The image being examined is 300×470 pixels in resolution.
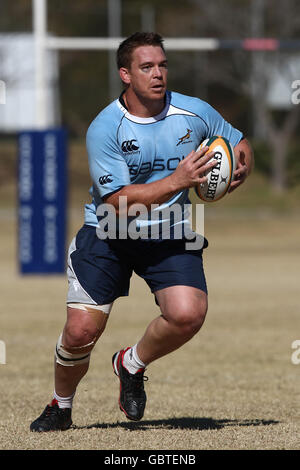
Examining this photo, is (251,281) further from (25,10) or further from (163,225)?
(25,10)

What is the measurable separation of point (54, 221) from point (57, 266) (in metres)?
0.74

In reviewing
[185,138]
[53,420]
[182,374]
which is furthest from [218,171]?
[182,374]

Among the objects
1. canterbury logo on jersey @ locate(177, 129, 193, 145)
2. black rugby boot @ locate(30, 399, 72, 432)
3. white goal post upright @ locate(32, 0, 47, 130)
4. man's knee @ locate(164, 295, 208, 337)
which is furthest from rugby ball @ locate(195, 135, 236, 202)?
white goal post upright @ locate(32, 0, 47, 130)

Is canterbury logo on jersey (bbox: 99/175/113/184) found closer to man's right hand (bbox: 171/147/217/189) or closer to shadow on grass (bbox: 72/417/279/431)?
man's right hand (bbox: 171/147/217/189)

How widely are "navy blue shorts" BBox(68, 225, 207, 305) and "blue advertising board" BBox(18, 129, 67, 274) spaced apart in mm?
10974

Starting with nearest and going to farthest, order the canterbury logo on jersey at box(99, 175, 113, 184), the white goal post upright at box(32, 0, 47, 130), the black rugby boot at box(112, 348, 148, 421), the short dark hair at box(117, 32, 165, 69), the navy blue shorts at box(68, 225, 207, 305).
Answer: the canterbury logo on jersey at box(99, 175, 113, 184) < the short dark hair at box(117, 32, 165, 69) < the navy blue shorts at box(68, 225, 207, 305) < the black rugby boot at box(112, 348, 148, 421) < the white goal post upright at box(32, 0, 47, 130)

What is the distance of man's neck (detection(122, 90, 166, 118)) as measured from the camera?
5.66 meters

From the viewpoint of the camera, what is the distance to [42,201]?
16781mm

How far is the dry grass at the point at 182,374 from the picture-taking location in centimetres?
551

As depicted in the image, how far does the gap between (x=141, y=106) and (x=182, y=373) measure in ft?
10.4

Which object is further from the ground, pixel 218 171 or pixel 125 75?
pixel 125 75

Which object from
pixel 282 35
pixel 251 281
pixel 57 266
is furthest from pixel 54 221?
pixel 282 35

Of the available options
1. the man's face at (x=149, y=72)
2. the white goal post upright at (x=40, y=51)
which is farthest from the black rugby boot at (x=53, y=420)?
the white goal post upright at (x=40, y=51)

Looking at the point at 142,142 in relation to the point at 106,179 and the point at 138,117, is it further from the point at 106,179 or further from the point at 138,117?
the point at 106,179
